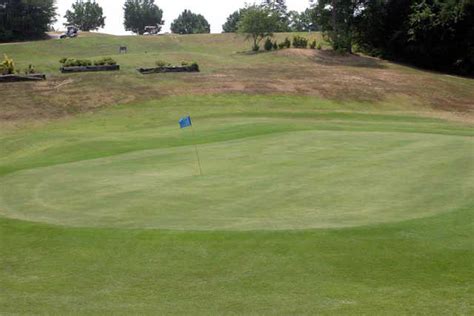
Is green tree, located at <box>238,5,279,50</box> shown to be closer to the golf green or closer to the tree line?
the tree line

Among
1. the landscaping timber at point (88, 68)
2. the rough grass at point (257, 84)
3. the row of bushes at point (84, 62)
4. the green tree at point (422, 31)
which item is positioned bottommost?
the rough grass at point (257, 84)

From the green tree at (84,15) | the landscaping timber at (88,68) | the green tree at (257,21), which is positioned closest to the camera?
the landscaping timber at (88,68)

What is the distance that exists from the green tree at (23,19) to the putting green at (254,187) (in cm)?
7703

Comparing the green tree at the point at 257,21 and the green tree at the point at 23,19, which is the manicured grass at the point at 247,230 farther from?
the green tree at the point at 23,19

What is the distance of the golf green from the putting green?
2 centimetres

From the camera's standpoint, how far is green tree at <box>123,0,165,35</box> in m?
179

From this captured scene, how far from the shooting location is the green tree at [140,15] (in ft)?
588

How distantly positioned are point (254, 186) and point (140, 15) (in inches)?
6757

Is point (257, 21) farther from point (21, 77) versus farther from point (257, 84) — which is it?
point (21, 77)

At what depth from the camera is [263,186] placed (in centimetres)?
1500

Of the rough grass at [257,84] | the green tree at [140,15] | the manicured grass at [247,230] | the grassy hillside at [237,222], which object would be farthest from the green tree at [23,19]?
the green tree at [140,15]

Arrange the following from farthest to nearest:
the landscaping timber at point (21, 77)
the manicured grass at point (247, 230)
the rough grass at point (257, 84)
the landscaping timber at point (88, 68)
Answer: the landscaping timber at point (88, 68), the landscaping timber at point (21, 77), the rough grass at point (257, 84), the manicured grass at point (247, 230)

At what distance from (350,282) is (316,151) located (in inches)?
455

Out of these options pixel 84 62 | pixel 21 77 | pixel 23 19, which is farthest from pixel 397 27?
pixel 23 19
